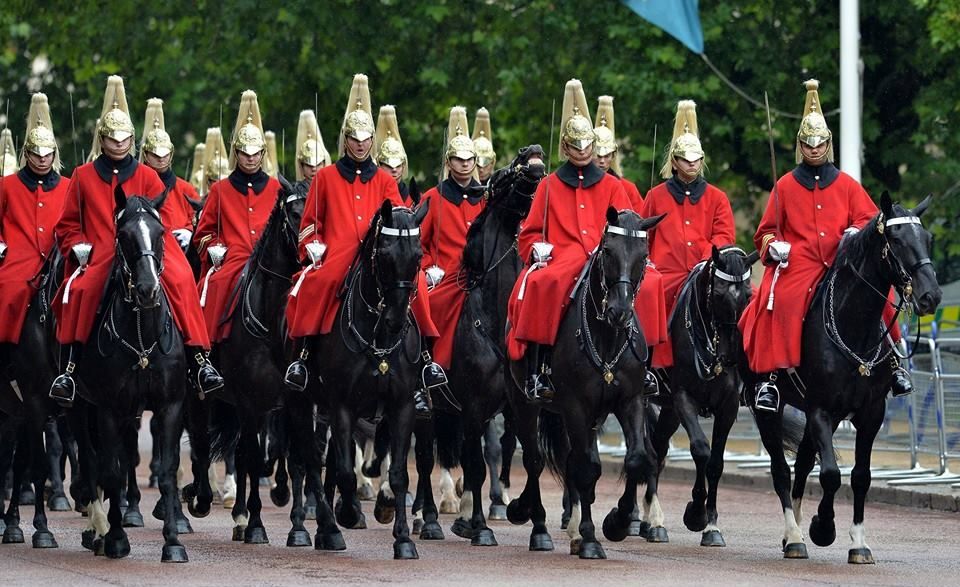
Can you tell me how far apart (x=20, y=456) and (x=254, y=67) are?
14.5 m

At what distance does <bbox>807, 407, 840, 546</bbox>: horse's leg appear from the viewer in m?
14.8

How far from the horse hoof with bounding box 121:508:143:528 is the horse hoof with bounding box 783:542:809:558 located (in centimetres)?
524

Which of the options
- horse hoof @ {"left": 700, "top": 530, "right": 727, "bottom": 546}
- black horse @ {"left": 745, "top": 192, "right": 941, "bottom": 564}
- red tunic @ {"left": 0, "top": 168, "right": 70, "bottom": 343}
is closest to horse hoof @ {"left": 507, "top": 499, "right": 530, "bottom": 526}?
horse hoof @ {"left": 700, "top": 530, "right": 727, "bottom": 546}

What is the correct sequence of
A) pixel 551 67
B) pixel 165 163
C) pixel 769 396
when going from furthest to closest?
1. pixel 551 67
2. pixel 165 163
3. pixel 769 396

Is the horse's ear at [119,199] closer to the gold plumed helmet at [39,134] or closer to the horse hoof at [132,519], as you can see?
the gold plumed helmet at [39,134]

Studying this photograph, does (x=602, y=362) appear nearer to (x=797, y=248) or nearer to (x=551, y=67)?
(x=797, y=248)

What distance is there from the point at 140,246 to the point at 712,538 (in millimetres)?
4498

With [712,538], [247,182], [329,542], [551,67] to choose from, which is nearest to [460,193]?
[247,182]

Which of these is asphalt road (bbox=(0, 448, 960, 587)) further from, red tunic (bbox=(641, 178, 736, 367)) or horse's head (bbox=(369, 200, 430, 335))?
red tunic (bbox=(641, 178, 736, 367))

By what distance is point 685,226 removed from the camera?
17953 mm

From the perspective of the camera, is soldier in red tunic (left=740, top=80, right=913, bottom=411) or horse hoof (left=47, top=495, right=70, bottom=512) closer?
soldier in red tunic (left=740, top=80, right=913, bottom=411)

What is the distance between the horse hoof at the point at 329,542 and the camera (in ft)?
50.7

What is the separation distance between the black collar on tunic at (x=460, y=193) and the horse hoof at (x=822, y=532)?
428 cm

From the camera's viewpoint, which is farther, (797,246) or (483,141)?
(483,141)
